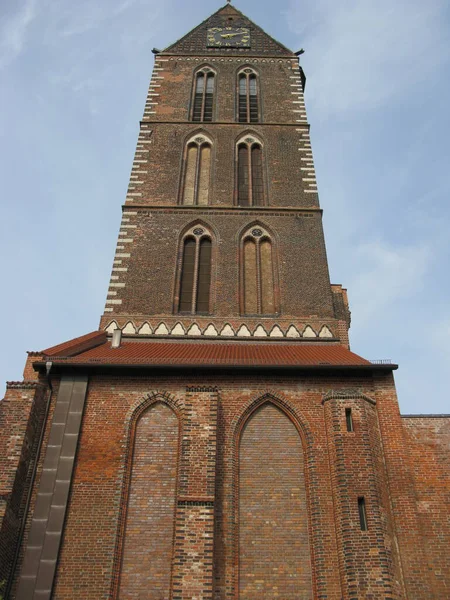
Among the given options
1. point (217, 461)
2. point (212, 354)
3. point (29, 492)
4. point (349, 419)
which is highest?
point (212, 354)

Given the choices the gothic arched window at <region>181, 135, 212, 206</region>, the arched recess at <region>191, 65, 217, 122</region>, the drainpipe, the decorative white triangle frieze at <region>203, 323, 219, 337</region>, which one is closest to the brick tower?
the drainpipe

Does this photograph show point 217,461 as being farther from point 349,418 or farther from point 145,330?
point 145,330

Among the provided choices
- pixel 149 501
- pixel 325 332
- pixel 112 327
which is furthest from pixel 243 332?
pixel 149 501

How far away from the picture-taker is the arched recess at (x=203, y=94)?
22422 mm

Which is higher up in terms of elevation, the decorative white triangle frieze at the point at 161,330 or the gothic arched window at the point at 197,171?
the gothic arched window at the point at 197,171

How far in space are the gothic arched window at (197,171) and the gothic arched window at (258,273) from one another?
2181 mm

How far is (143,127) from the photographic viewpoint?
21.8m

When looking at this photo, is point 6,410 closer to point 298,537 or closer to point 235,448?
point 235,448

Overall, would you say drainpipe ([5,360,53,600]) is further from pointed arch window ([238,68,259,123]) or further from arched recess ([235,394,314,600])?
pointed arch window ([238,68,259,123])

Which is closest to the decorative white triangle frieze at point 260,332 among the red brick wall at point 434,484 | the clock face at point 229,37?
the red brick wall at point 434,484

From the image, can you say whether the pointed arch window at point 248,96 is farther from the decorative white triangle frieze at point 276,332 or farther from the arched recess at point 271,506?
the arched recess at point 271,506

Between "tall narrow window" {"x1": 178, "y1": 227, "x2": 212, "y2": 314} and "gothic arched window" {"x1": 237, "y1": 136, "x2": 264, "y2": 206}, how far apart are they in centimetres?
215

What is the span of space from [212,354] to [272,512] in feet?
13.0

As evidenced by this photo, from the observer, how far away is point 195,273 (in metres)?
17.3
